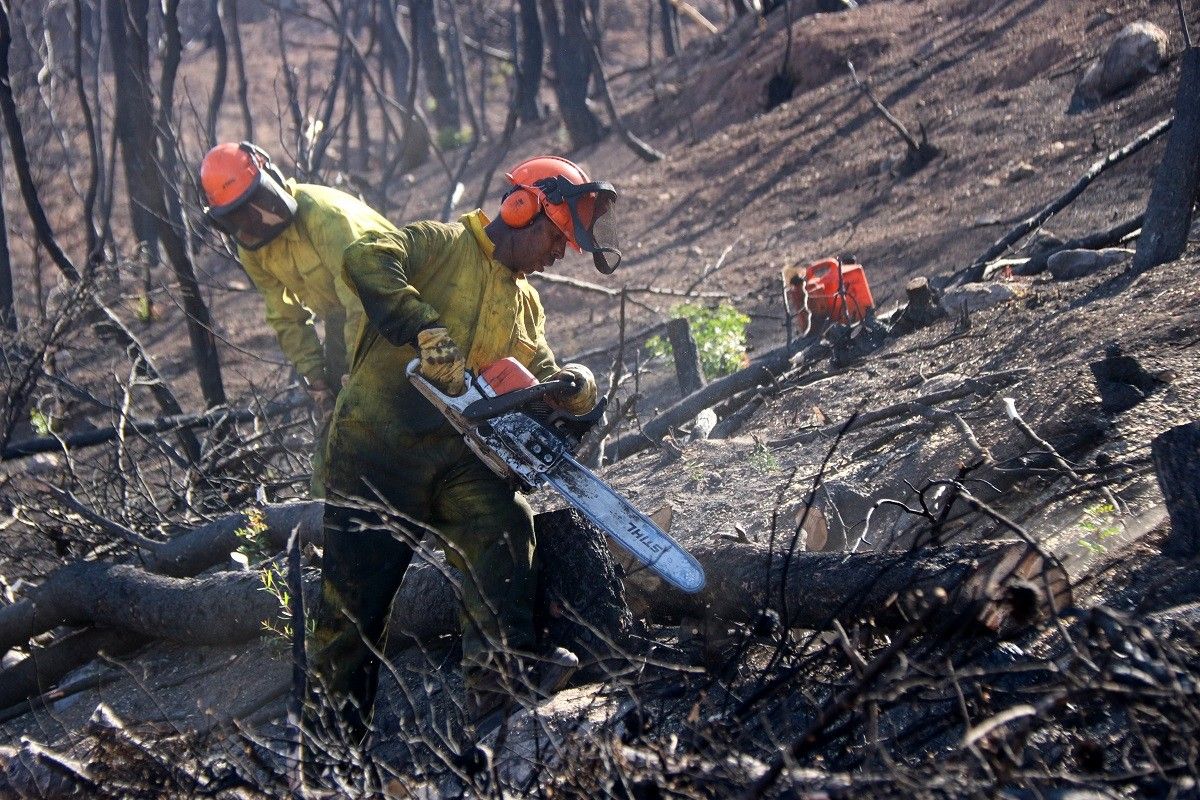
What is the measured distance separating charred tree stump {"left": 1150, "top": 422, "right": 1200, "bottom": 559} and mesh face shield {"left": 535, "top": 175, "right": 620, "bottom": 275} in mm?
1879

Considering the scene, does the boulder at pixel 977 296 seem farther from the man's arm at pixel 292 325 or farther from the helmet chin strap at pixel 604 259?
the man's arm at pixel 292 325

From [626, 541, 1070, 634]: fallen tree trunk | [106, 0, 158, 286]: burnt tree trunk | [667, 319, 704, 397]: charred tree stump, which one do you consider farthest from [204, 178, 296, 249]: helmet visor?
[106, 0, 158, 286]: burnt tree trunk

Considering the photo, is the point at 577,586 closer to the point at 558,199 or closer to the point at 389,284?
the point at 389,284

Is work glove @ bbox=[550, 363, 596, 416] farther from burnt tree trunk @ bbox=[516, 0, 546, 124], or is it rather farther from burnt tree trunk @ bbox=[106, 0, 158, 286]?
burnt tree trunk @ bbox=[516, 0, 546, 124]

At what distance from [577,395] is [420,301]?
584 mm

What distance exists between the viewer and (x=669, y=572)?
3.43 m

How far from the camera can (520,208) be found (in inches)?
157

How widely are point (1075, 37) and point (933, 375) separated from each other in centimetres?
955

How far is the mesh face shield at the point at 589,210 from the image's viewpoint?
157 inches

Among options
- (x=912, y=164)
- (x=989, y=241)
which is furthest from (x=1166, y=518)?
(x=912, y=164)

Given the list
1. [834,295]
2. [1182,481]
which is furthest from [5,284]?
[1182,481]

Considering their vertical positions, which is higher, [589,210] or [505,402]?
[589,210]

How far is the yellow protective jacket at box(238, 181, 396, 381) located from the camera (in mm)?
5230

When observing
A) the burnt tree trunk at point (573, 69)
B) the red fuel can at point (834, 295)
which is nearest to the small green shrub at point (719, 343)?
Answer: the red fuel can at point (834, 295)
